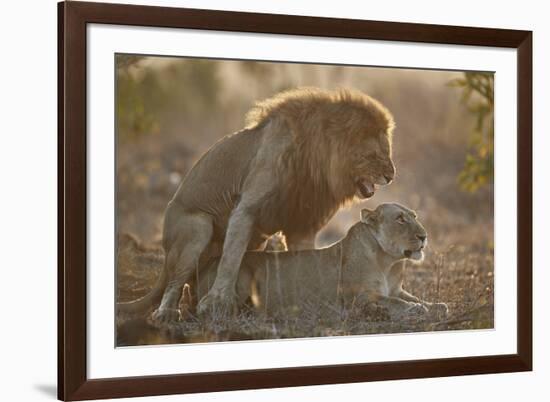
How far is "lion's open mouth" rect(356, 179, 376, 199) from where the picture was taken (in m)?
5.40

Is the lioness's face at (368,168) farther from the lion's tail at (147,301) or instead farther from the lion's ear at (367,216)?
the lion's tail at (147,301)

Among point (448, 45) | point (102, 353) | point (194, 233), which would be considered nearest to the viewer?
point (102, 353)

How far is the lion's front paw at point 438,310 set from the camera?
217 inches

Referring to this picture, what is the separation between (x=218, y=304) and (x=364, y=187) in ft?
3.19

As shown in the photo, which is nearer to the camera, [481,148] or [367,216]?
[367,216]

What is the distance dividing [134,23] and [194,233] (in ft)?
3.44

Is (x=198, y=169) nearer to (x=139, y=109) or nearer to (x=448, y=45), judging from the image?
(x=139, y=109)

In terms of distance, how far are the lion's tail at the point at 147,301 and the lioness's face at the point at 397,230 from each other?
42.5 inches

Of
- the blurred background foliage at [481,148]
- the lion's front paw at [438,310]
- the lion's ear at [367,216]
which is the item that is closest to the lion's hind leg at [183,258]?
the lion's ear at [367,216]

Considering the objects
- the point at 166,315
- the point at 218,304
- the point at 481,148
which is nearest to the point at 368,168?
the point at 481,148

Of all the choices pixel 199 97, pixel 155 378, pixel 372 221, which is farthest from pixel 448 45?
pixel 155 378

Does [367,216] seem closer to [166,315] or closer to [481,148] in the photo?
[481,148]

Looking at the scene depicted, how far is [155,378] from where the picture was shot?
4910 mm

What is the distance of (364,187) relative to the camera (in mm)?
5398
